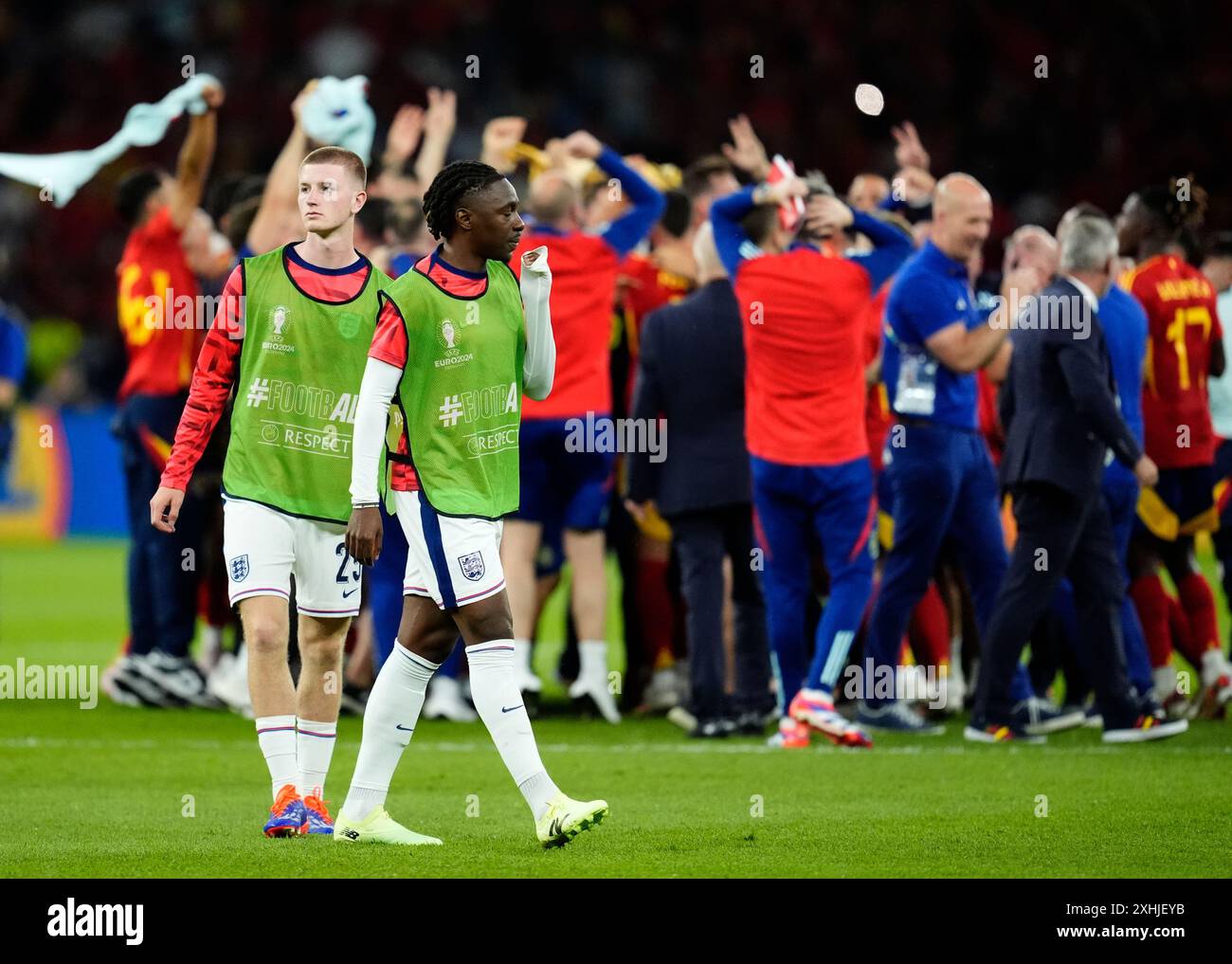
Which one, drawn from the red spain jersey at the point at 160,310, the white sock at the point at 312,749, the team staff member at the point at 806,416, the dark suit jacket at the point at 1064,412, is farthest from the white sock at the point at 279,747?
the red spain jersey at the point at 160,310

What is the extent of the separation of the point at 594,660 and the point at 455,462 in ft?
13.5

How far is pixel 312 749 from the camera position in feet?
21.5

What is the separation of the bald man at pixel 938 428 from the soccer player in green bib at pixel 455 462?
3.17m

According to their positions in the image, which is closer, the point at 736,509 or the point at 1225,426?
the point at 736,509

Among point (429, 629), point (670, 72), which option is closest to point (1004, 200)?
point (670, 72)

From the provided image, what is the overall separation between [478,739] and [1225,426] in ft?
14.7

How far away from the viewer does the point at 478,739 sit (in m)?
9.33

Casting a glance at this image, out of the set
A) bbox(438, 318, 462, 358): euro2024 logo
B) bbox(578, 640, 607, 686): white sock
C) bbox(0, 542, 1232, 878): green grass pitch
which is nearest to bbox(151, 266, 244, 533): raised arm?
bbox(438, 318, 462, 358): euro2024 logo

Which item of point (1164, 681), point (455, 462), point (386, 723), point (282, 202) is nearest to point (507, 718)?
point (386, 723)

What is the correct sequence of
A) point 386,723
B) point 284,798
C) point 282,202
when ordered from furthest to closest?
point 282,202
point 284,798
point 386,723

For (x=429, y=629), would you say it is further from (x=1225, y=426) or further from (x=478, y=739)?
(x=1225, y=426)

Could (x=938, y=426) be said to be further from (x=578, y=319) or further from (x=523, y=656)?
(x=523, y=656)

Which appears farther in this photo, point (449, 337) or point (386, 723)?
point (386, 723)
